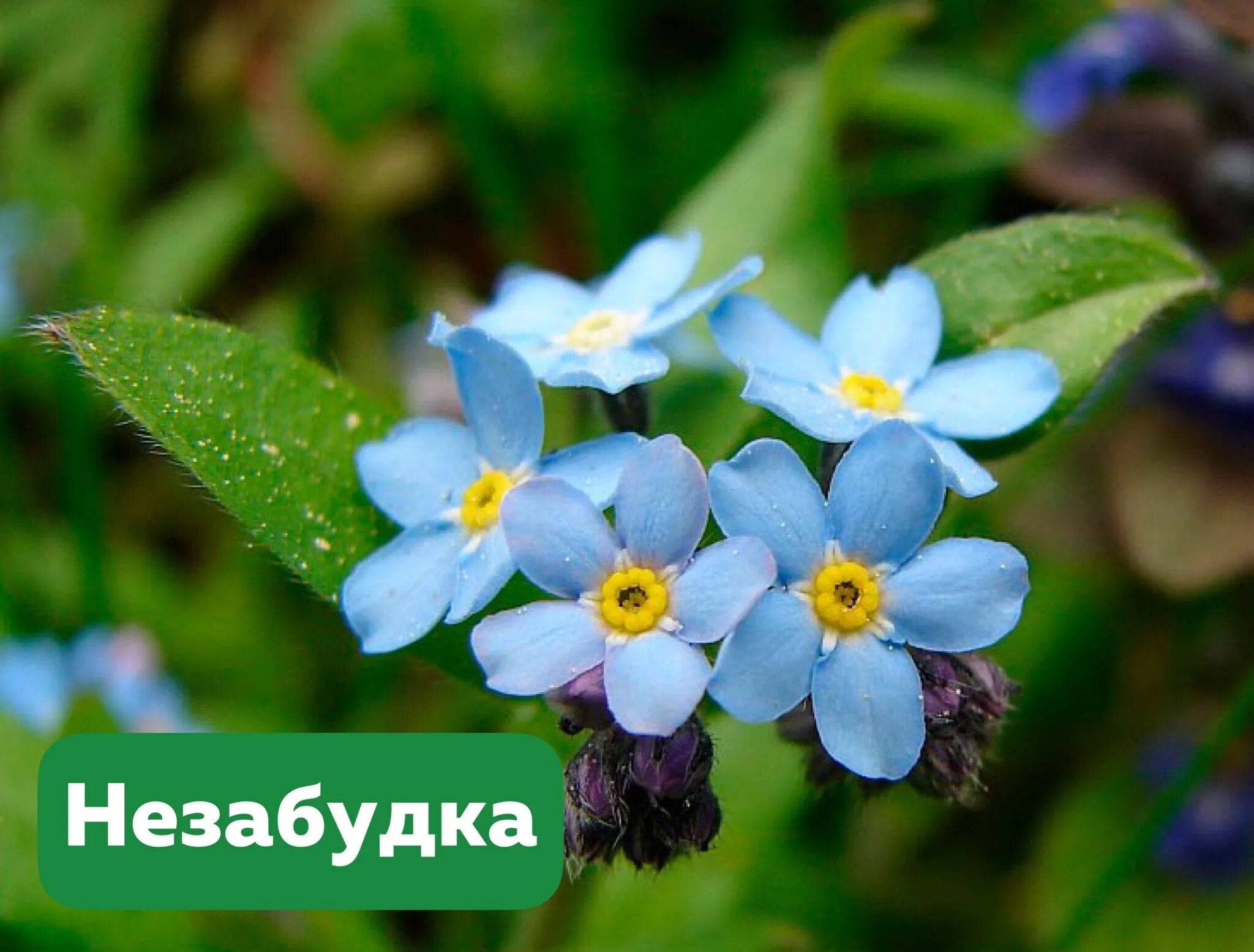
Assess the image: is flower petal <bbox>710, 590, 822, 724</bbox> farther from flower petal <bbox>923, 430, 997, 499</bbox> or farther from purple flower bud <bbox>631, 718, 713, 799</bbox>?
flower petal <bbox>923, 430, 997, 499</bbox>

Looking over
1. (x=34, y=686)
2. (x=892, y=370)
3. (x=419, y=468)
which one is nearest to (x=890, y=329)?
(x=892, y=370)

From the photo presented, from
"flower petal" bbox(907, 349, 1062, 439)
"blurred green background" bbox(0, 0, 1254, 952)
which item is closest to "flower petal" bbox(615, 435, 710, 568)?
"flower petal" bbox(907, 349, 1062, 439)

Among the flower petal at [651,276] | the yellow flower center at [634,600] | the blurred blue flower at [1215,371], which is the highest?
the flower petal at [651,276]

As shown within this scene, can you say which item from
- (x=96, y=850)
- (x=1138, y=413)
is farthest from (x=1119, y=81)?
(x=96, y=850)

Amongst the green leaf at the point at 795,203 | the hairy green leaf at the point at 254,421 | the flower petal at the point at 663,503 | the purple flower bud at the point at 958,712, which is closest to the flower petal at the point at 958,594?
the purple flower bud at the point at 958,712

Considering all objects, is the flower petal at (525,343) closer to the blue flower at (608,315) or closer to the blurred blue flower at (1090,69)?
the blue flower at (608,315)

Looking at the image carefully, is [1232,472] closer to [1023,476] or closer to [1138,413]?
[1138,413]
